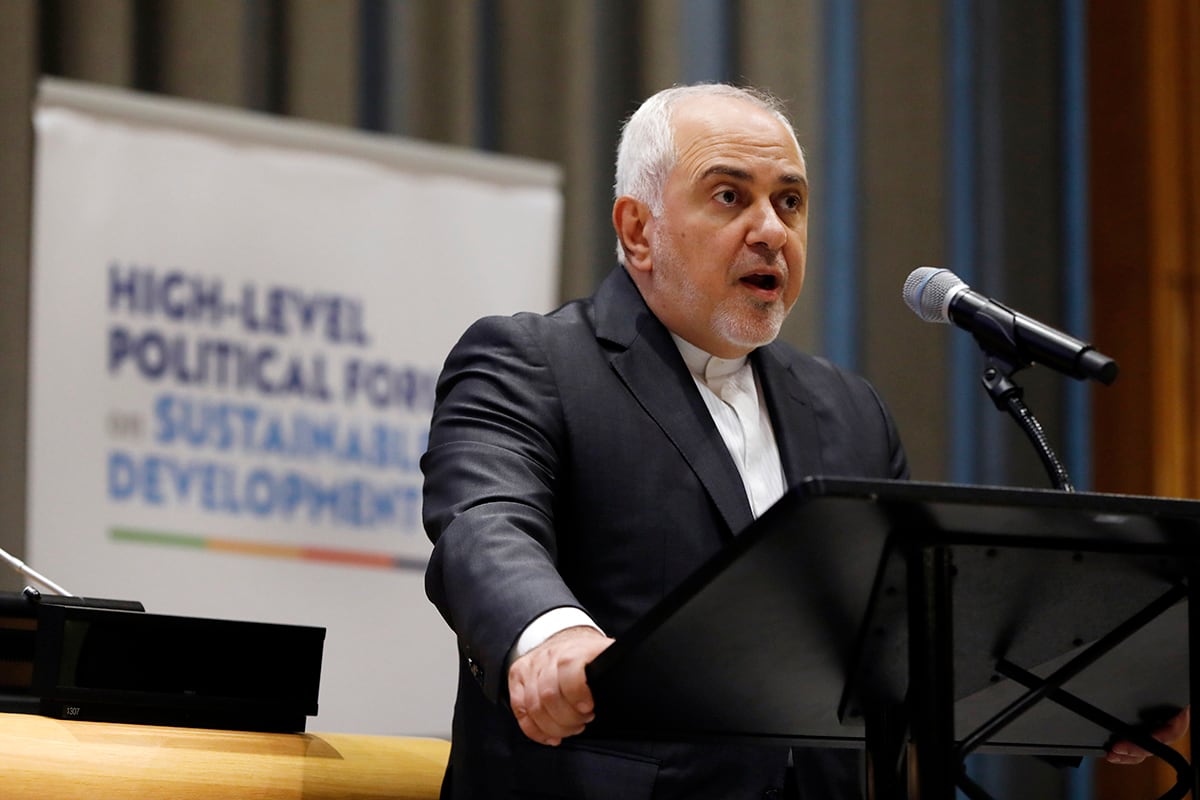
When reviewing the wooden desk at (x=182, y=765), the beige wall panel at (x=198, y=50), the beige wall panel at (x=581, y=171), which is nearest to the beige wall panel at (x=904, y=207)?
the beige wall panel at (x=581, y=171)

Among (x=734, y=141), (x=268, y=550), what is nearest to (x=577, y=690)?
(x=734, y=141)

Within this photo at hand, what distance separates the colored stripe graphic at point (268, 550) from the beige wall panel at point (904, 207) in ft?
5.49

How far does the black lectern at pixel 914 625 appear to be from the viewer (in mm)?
1201

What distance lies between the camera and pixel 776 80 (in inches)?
Answer: 173

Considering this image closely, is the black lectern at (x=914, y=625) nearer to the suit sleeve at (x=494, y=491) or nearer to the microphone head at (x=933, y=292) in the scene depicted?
the suit sleeve at (x=494, y=491)

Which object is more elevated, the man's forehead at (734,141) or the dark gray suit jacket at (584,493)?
the man's forehead at (734,141)

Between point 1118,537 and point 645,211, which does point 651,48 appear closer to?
point 645,211

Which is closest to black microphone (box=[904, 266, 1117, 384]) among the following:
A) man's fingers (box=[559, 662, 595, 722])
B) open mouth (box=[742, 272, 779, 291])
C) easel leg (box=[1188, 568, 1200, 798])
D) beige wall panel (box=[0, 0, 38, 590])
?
easel leg (box=[1188, 568, 1200, 798])

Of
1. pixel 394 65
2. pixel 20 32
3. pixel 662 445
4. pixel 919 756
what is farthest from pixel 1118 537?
pixel 394 65

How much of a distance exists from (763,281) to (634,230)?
0.73 feet

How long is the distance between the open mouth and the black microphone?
308mm

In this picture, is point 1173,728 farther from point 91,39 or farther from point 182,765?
point 91,39

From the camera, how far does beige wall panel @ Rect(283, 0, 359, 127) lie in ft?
12.4

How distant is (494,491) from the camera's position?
5.57 ft
